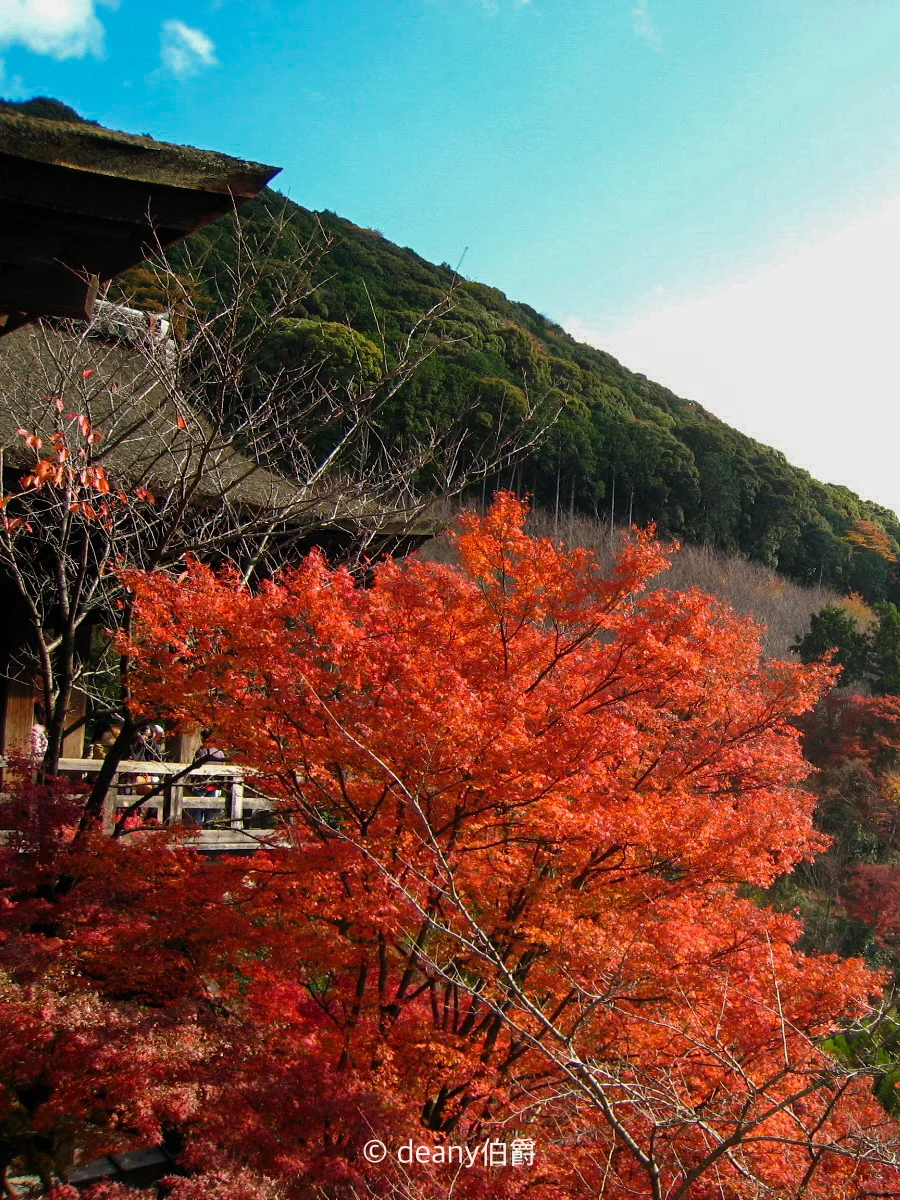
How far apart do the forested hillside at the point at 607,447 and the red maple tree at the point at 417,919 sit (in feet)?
50.2

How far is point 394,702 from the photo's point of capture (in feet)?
18.6

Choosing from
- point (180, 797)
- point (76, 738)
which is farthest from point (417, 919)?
point (76, 738)

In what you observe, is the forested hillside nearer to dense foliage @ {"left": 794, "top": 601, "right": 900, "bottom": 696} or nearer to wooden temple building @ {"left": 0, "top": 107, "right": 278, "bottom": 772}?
dense foliage @ {"left": 794, "top": 601, "right": 900, "bottom": 696}

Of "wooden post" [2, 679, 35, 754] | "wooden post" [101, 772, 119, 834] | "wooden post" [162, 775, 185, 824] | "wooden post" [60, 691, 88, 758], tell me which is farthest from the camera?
"wooden post" [60, 691, 88, 758]

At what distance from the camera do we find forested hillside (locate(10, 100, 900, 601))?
24141 mm

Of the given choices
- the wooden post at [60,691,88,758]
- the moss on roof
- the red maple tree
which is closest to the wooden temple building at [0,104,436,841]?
the moss on roof

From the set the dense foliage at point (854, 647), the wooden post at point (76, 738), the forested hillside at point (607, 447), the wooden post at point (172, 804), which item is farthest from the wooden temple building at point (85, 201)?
the dense foliage at point (854, 647)

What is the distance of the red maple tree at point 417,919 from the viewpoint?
16.7 ft

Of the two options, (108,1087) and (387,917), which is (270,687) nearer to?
(387,917)

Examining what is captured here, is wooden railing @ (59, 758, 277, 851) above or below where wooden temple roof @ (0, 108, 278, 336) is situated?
below

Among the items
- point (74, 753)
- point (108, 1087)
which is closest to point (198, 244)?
point (74, 753)

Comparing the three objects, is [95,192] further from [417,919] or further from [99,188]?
[417,919]

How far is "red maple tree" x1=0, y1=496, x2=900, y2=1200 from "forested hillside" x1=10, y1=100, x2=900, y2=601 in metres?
15.3

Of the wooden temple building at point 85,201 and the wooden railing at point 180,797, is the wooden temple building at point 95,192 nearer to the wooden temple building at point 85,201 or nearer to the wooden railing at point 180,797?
the wooden temple building at point 85,201
